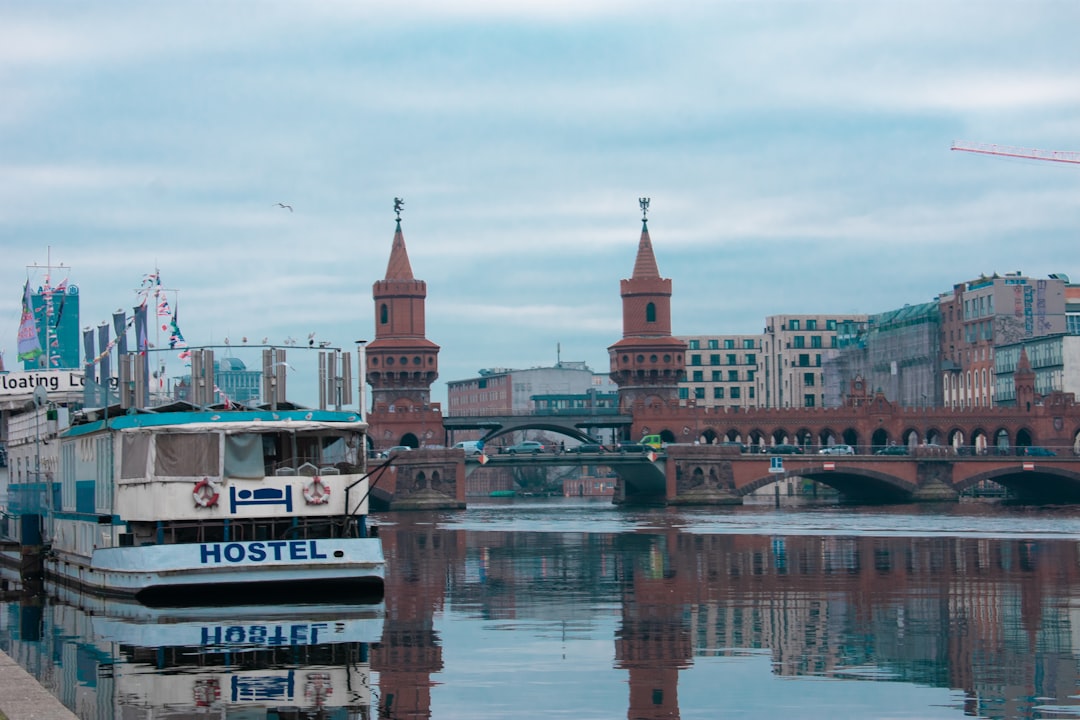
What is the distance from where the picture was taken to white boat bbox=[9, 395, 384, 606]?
1539 inches

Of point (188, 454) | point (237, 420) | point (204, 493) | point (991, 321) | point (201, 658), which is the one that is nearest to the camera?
point (201, 658)

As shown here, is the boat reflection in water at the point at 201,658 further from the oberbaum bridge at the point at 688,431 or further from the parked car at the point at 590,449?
the parked car at the point at 590,449

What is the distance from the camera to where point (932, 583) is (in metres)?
47.8

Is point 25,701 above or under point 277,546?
under

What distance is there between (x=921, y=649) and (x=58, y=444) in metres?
32.0

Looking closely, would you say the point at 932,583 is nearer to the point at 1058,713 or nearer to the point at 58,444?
the point at 1058,713

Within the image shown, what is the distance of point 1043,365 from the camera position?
172 metres

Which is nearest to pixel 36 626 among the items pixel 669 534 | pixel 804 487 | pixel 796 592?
pixel 796 592

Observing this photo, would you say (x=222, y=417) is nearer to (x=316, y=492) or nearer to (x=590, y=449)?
(x=316, y=492)

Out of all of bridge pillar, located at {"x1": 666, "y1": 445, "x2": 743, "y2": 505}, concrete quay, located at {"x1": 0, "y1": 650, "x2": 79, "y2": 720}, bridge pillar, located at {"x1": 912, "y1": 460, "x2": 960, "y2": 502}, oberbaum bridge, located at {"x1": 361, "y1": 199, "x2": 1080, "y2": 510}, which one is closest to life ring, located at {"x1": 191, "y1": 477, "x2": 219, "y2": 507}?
concrete quay, located at {"x1": 0, "y1": 650, "x2": 79, "y2": 720}

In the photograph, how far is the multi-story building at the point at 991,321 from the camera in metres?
181

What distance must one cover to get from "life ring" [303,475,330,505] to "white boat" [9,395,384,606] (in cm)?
2

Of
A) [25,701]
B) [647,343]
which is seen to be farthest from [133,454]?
[647,343]

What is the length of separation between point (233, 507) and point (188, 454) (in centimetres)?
168
